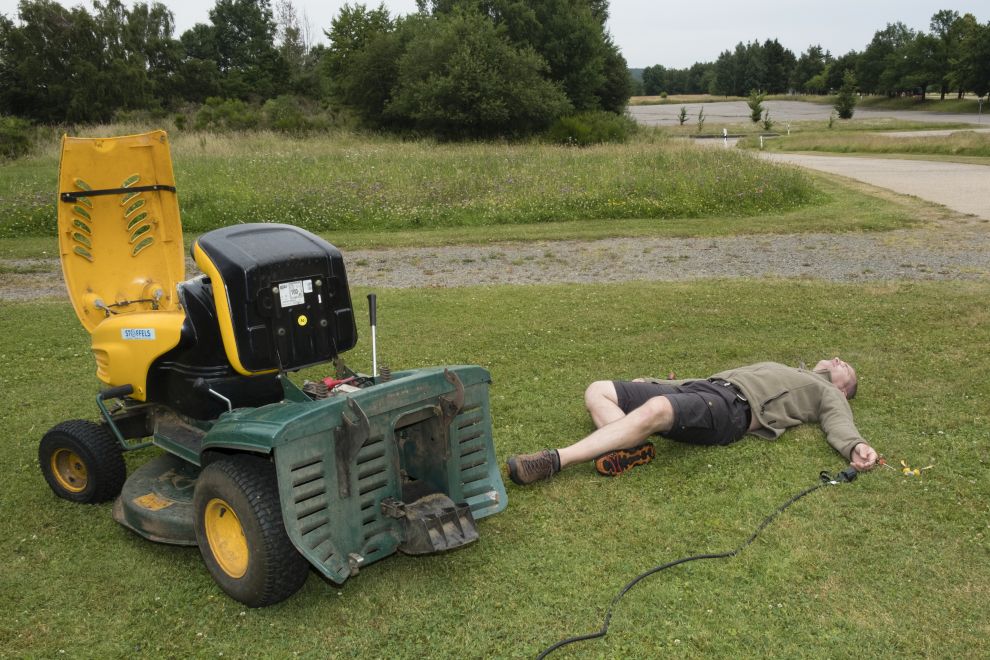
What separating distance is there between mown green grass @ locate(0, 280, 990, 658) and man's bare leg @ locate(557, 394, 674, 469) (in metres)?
0.13

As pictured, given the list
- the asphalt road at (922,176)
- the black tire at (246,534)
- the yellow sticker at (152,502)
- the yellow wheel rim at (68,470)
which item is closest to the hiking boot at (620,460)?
the black tire at (246,534)

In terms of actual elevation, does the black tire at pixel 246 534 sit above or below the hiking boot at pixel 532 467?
above

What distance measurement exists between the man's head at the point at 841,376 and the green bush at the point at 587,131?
2408cm

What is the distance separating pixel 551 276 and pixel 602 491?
642 cm

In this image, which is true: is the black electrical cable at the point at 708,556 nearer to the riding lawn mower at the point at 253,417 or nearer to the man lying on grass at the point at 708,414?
the man lying on grass at the point at 708,414

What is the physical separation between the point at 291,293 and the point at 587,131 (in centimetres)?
2758

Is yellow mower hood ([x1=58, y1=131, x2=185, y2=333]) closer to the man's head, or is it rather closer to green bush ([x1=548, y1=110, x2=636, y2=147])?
the man's head

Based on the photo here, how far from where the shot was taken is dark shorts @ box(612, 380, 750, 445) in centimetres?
461

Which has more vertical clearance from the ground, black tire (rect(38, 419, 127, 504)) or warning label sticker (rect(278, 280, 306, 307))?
warning label sticker (rect(278, 280, 306, 307))

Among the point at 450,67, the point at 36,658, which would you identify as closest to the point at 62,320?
the point at 36,658

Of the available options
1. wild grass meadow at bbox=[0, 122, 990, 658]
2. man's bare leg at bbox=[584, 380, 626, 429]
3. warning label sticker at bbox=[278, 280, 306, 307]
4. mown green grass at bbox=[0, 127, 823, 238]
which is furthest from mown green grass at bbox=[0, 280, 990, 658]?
mown green grass at bbox=[0, 127, 823, 238]

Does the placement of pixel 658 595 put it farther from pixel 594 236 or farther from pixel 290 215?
pixel 290 215

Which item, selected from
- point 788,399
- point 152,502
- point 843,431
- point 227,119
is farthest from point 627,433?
point 227,119

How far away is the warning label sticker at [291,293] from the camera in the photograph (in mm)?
3615
